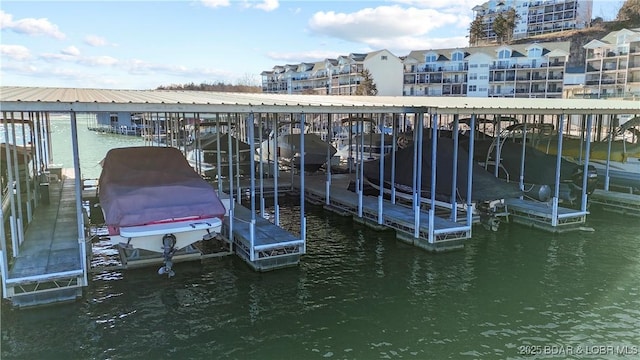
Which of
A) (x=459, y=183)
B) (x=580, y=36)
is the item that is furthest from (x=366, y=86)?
(x=459, y=183)

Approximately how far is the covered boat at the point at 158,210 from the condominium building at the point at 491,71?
61.4 metres

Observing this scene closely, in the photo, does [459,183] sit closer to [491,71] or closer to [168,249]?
[168,249]

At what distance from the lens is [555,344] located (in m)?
7.29

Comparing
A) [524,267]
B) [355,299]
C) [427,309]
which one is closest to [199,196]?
[355,299]

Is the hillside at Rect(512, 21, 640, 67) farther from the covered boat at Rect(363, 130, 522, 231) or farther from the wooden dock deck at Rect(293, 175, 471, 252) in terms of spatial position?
the wooden dock deck at Rect(293, 175, 471, 252)

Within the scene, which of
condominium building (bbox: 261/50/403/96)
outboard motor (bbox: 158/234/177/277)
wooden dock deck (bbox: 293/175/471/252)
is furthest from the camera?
condominium building (bbox: 261/50/403/96)

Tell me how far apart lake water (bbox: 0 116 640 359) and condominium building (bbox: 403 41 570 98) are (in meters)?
56.8

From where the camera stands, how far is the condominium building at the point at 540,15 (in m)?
90.6

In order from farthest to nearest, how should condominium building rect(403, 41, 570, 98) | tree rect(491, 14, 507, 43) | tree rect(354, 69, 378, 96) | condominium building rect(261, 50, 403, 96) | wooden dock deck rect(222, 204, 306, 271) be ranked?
tree rect(491, 14, 507, 43), condominium building rect(261, 50, 403, 96), tree rect(354, 69, 378, 96), condominium building rect(403, 41, 570, 98), wooden dock deck rect(222, 204, 306, 271)

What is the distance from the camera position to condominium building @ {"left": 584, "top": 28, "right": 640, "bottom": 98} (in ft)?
187

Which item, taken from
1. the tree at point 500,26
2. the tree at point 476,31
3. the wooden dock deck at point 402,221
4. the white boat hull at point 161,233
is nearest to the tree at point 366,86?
the tree at point 500,26

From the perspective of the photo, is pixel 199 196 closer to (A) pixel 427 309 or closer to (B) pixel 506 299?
(A) pixel 427 309

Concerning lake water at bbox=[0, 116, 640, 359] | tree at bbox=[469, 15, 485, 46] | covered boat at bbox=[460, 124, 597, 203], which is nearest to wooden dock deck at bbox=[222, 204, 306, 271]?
lake water at bbox=[0, 116, 640, 359]

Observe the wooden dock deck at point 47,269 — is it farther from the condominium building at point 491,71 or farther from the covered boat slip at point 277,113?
the condominium building at point 491,71
